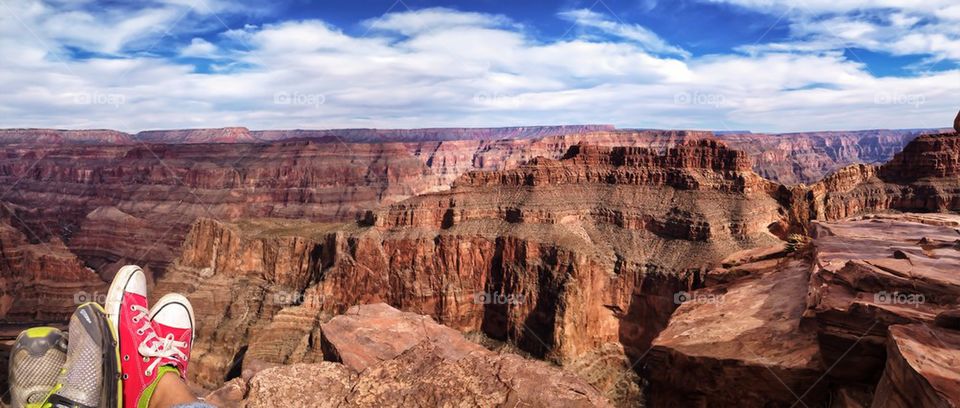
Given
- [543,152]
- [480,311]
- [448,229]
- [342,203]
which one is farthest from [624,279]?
[543,152]

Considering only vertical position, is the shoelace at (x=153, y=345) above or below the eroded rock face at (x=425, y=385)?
above

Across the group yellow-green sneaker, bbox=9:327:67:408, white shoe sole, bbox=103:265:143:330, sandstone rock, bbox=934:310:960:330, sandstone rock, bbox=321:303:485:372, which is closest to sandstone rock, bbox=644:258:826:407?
sandstone rock, bbox=934:310:960:330

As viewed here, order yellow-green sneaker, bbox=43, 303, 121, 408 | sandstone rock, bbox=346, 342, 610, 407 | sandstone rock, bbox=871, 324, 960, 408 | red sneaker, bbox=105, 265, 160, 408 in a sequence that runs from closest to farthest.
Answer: sandstone rock, bbox=871, 324, 960, 408 < yellow-green sneaker, bbox=43, 303, 121, 408 < red sneaker, bbox=105, 265, 160, 408 < sandstone rock, bbox=346, 342, 610, 407

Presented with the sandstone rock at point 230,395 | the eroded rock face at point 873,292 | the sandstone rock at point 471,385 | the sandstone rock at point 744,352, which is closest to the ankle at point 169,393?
the sandstone rock at point 230,395

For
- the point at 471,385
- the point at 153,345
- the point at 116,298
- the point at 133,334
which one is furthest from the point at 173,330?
the point at 471,385

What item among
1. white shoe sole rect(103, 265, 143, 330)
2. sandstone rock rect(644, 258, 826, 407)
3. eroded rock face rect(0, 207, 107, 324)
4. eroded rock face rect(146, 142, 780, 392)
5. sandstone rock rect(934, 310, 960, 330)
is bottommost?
eroded rock face rect(0, 207, 107, 324)

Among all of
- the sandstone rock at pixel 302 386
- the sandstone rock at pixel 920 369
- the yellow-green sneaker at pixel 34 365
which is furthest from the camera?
the sandstone rock at pixel 302 386

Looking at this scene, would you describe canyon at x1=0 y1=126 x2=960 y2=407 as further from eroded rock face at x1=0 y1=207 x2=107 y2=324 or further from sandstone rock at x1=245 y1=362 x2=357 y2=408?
eroded rock face at x1=0 y1=207 x2=107 y2=324

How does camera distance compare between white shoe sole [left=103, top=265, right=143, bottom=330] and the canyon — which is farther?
the canyon

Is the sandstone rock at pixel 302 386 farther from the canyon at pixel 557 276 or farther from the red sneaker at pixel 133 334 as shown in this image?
the red sneaker at pixel 133 334
